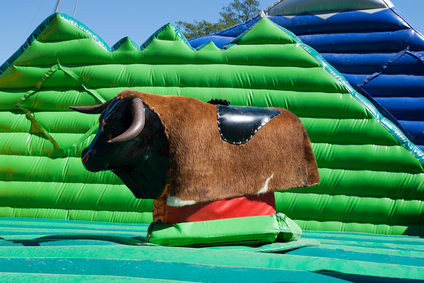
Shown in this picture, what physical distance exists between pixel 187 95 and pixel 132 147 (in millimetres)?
1293

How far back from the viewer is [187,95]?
2510 millimetres

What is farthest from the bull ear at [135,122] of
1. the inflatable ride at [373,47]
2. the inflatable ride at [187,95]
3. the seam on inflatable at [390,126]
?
the inflatable ride at [373,47]

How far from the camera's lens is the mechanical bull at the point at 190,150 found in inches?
50.2

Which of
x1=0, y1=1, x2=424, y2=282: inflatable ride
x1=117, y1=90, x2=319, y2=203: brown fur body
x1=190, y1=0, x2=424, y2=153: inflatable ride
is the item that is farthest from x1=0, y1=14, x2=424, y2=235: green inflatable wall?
x1=117, y1=90, x2=319, y2=203: brown fur body

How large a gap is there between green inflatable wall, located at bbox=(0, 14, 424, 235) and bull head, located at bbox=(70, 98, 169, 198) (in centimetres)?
113

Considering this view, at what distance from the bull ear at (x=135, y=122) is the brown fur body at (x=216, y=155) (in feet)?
0.18

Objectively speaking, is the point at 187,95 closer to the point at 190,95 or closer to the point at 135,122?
the point at 190,95

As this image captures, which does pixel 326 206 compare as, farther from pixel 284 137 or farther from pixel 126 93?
pixel 126 93

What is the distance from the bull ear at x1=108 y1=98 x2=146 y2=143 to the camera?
113 cm

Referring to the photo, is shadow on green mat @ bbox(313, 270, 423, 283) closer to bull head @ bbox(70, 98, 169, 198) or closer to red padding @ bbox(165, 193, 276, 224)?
red padding @ bbox(165, 193, 276, 224)

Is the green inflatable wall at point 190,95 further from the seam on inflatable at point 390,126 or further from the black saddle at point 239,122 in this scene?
the black saddle at point 239,122

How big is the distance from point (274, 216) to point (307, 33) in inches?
96.2

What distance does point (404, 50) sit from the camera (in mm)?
3039

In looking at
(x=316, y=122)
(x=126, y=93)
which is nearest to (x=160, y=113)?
(x=126, y=93)
